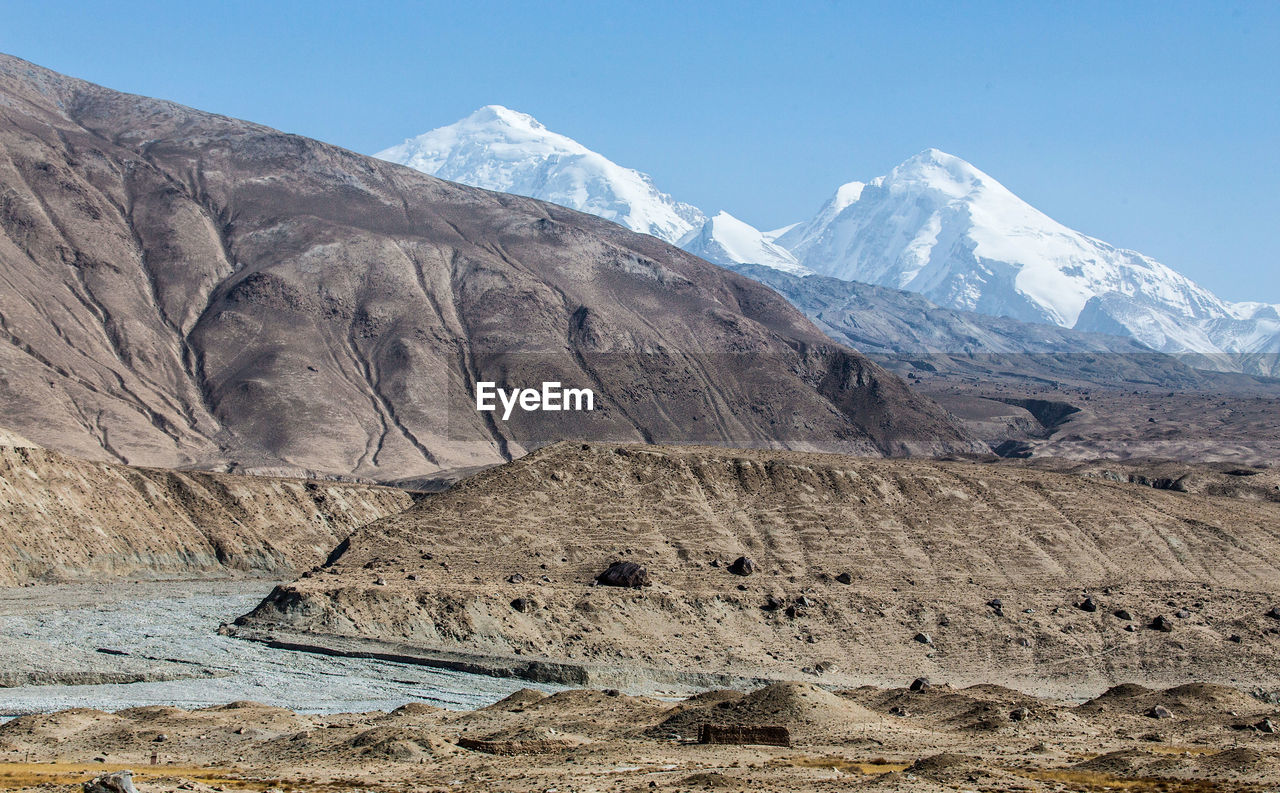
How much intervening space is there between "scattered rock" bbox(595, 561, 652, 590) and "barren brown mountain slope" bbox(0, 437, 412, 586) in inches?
1423

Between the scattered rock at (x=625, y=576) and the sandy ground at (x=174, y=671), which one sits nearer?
the sandy ground at (x=174, y=671)

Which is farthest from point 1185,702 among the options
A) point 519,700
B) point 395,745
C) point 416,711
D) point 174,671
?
point 174,671

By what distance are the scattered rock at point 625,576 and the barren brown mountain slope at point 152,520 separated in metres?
36.1

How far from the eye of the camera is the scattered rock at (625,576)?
65.5m

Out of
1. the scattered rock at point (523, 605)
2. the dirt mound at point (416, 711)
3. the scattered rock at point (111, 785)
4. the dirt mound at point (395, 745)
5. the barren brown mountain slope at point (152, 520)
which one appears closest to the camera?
the scattered rock at point (111, 785)

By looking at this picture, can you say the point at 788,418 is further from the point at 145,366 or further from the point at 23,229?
the point at 23,229

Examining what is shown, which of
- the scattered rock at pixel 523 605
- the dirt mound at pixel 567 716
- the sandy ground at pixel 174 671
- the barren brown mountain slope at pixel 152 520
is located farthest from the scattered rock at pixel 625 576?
the barren brown mountain slope at pixel 152 520

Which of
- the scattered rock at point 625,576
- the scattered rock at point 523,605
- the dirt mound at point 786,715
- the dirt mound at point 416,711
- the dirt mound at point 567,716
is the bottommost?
the dirt mound at point 416,711

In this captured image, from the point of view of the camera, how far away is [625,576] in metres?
65.8

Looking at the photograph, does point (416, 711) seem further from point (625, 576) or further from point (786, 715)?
point (625, 576)

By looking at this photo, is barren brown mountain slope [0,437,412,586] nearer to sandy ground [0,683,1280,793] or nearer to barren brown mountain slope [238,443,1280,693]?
barren brown mountain slope [238,443,1280,693]

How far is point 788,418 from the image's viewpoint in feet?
648

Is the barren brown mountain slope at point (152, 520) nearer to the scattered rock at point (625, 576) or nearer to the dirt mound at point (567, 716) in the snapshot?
the scattered rock at point (625, 576)

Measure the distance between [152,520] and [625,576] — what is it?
41.3 meters
